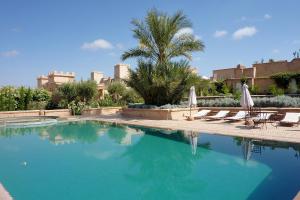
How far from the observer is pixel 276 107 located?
15289mm

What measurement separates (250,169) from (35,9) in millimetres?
16075

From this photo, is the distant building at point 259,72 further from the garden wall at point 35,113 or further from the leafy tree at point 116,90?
the garden wall at point 35,113

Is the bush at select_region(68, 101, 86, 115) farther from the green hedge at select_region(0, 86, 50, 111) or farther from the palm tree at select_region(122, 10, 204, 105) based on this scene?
the palm tree at select_region(122, 10, 204, 105)

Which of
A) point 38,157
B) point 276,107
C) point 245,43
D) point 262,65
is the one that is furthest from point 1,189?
point 262,65

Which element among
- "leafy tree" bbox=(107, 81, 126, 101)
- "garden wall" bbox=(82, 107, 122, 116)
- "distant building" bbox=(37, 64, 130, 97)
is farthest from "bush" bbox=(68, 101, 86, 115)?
"distant building" bbox=(37, 64, 130, 97)

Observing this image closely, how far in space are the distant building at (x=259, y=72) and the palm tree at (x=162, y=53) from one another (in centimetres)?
1452

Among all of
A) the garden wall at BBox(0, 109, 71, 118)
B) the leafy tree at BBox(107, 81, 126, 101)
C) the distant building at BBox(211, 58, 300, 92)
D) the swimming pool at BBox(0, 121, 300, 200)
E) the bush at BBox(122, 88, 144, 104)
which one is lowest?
the swimming pool at BBox(0, 121, 300, 200)

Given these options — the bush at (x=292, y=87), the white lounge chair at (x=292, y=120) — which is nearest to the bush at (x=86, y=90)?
the white lounge chair at (x=292, y=120)

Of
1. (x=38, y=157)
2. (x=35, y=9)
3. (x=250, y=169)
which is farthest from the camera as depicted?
(x=35, y=9)

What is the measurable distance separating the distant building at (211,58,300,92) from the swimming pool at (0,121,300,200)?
72.3ft

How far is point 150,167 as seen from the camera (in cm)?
774

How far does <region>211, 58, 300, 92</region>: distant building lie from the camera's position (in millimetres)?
31203

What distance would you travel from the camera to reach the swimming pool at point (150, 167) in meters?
5.71

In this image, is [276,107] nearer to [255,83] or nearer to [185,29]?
[185,29]
